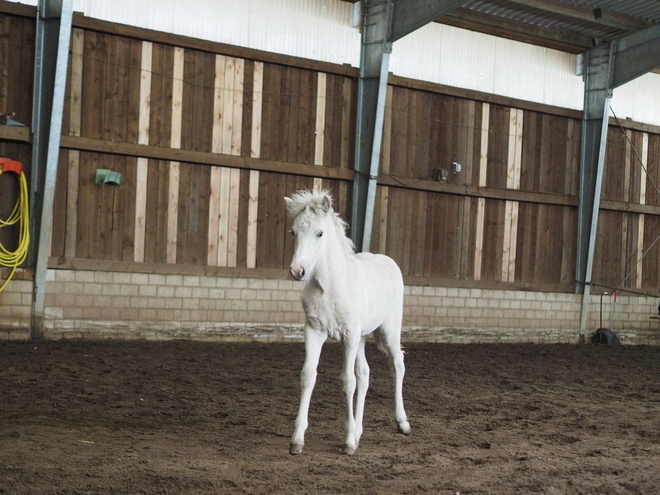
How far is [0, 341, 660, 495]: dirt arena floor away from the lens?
403cm

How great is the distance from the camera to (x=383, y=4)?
465 inches

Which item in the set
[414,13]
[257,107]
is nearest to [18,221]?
[257,107]

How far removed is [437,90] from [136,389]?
24.9 ft

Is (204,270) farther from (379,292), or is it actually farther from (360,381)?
(360,381)

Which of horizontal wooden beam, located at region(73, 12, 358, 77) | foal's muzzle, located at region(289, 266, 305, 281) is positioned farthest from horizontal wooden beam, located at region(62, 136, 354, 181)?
foal's muzzle, located at region(289, 266, 305, 281)

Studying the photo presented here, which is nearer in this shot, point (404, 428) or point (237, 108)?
point (404, 428)

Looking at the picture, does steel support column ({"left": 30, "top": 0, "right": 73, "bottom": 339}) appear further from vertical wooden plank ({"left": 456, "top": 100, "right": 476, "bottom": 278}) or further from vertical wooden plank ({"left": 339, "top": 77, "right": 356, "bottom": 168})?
vertical wooden plank ({"left": 456, "top": 100, "right": 476, "bottom": 278})

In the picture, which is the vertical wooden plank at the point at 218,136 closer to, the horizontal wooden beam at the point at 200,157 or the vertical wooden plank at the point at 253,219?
the horizontal wooden beam at the point at 200,157

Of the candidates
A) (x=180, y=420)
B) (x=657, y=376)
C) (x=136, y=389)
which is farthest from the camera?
(x=657, y=376)

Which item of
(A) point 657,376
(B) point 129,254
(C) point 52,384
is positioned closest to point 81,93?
(B) point 129,254

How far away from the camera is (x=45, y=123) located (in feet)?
32.1

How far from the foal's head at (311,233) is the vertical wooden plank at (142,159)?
20.1ft

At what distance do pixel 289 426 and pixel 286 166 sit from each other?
635cm

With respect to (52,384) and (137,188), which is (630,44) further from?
(52,384)
